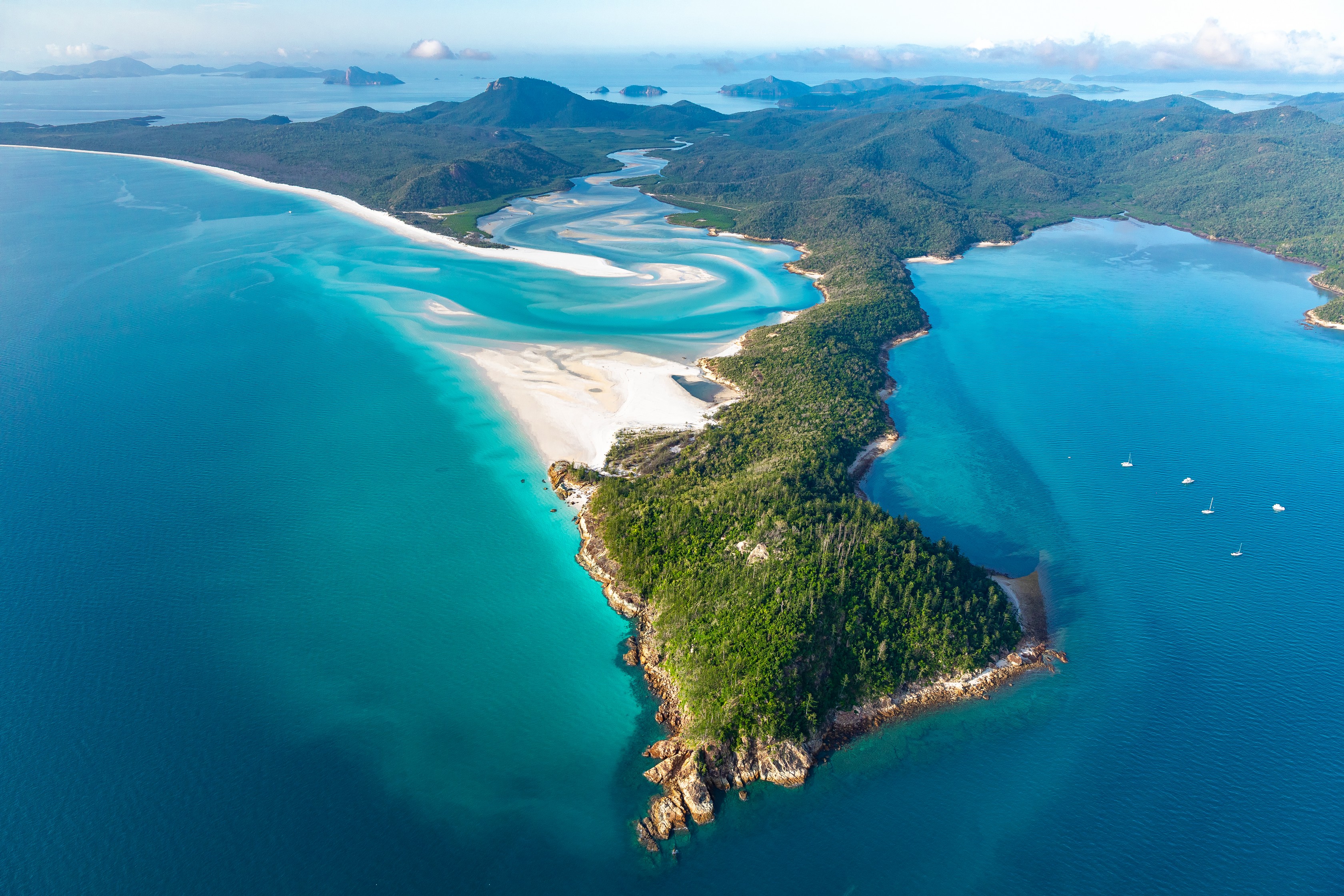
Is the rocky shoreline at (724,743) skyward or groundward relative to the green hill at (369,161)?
groundward

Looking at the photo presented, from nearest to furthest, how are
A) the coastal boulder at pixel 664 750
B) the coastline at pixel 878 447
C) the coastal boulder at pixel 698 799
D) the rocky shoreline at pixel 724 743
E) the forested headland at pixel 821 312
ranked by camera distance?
the coastal boulder at pixel 698 799 → the rocky shoreline at pixel 724 743 → the coastal boulder at pixel 664 750 → the forested headland at pixel 821 312 → the coastline at pixel 878 447

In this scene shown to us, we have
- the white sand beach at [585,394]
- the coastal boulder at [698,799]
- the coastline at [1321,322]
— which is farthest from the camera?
the coastline at [1321,322]

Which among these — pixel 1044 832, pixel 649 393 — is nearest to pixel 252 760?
pixel 1044 832

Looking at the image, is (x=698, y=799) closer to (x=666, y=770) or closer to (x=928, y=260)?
(x=666, y=770)

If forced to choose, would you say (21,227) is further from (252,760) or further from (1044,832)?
(1044,832)

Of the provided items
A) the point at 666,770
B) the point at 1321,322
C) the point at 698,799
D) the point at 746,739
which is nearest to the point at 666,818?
the point at 698,799

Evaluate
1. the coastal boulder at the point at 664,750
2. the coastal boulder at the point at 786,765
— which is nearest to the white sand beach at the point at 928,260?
the coastal boulder at the point at 786,765

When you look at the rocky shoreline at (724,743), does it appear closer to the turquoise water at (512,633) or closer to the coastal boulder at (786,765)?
the coastal boulder at (786,765)

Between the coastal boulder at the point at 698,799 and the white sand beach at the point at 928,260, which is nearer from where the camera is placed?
the coastal boulder at the point at 698,799
